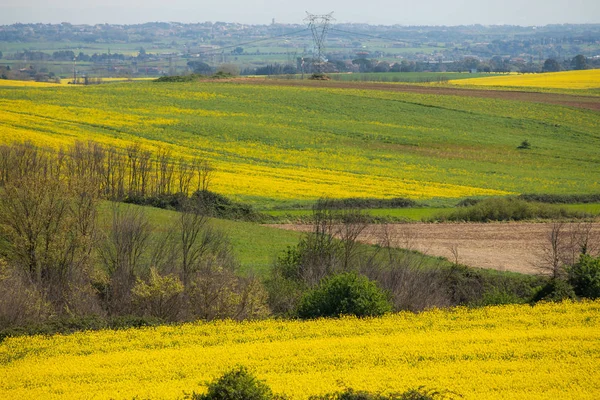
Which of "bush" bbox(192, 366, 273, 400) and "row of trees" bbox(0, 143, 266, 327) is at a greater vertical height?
"bush" bbox(192, 366, 273, 400)

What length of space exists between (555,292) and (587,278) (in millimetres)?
1120

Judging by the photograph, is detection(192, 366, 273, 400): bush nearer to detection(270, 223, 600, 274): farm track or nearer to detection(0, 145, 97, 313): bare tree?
detection(0, 145, 97, 313): bare tree

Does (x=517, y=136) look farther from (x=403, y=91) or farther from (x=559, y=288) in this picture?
(x=559, y=288)

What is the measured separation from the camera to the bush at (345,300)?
23734 mm

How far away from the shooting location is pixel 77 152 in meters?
46.8

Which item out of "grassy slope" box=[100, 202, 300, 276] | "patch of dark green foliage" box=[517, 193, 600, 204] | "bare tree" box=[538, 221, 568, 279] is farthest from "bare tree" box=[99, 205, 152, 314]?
"patch of dark green foliage" box=[517, 193, 600, 204]

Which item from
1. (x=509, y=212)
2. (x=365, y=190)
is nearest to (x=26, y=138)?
(x=365, y=190)

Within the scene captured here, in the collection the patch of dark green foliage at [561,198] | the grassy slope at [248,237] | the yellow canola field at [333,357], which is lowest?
the patch of dark green foliage at [561,198]

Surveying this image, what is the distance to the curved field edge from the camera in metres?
59.0

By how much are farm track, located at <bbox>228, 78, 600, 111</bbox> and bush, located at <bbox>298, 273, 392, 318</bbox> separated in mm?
75361

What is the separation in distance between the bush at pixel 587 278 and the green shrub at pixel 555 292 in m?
0.35

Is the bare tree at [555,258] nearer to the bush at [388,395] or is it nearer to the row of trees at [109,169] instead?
the bush at [388,395]

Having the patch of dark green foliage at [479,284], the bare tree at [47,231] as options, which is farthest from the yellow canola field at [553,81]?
the bare tree at [47,231]

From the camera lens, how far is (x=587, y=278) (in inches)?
1006
